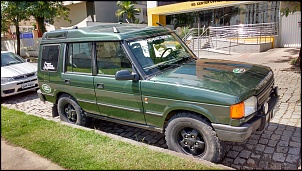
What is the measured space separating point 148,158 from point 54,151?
1.38 metres

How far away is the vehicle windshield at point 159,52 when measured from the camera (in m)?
3.71

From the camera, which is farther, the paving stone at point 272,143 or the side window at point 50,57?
the side window at point 50,57

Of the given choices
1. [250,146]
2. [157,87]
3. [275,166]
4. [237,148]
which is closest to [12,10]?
[157,87]

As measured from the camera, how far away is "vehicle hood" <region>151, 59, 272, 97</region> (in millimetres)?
3020

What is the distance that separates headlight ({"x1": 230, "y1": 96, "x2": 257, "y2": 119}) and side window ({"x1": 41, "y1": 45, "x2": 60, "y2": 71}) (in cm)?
341

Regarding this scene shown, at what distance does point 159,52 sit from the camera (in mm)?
4039

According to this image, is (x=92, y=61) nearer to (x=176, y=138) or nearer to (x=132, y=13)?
(x=176, y=138)

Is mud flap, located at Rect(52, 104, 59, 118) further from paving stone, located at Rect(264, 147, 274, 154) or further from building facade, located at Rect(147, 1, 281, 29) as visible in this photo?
building facade, located at Rect(147, 1, 281, 29)

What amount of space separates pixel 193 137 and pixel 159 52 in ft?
5.00

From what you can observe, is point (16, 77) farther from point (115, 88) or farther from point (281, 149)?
point (281, 149)

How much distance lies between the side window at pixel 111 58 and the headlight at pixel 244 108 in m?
1.61

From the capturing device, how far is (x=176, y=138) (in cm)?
340

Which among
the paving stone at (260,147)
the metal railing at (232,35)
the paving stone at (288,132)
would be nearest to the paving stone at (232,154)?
the paving stone at (260,147)

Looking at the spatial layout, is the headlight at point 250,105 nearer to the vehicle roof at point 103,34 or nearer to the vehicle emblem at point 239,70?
the vehicle emblem at point 239,70
